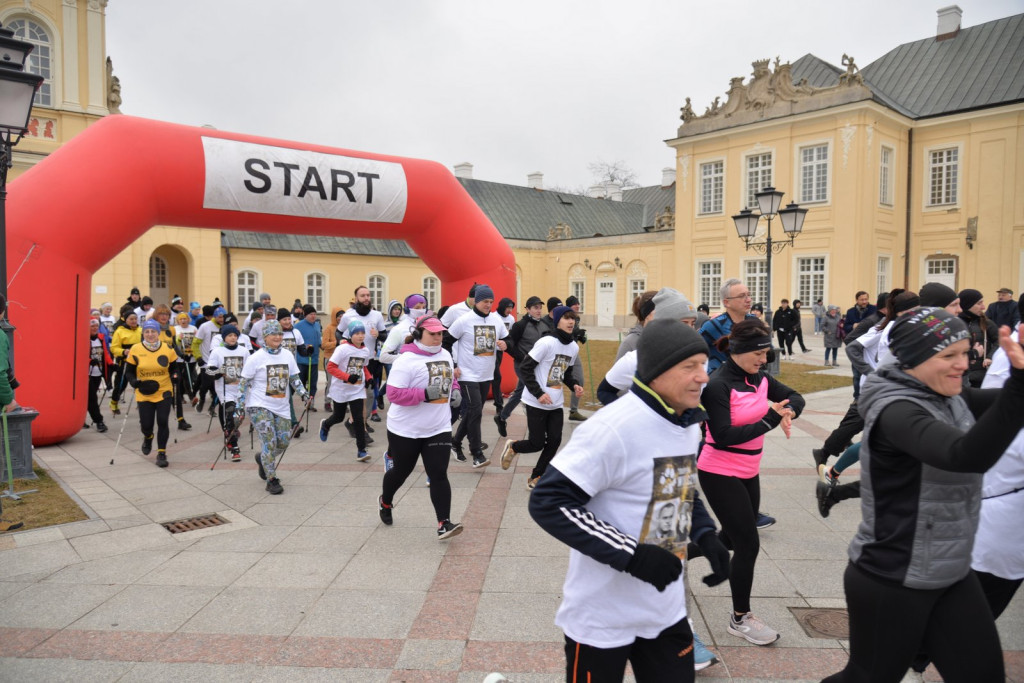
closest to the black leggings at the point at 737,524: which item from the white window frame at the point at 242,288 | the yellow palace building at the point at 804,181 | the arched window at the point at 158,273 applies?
the yellow palace building at the point at 804,181

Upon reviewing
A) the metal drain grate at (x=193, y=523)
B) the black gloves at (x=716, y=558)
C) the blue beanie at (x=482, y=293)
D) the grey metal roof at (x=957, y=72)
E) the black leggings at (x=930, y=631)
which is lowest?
the metal drain grate at (x=193, y=523)

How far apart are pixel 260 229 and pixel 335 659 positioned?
936 cm

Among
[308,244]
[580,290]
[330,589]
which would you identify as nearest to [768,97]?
[580,290]

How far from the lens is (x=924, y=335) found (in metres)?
2.42

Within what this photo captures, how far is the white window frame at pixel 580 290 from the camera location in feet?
133

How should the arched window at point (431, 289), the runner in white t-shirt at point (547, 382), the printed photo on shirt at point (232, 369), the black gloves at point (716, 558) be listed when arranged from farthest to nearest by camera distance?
the arched window at point (431, 289) → the printed photo on shirt at point (232, 369) → the runner in white t-shirt at point (547, 382) → the black gloves at point (716, 558)

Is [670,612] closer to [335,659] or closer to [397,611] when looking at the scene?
[335,659]

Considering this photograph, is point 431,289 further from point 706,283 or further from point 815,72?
point 815,72

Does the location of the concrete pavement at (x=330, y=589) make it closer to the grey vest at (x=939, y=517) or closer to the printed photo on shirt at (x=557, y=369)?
the printed photo on shirt at (x=557, y=369)

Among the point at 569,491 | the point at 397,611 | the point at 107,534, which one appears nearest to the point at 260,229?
the point at 107,534

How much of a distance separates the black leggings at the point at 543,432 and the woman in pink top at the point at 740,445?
3.07 metres

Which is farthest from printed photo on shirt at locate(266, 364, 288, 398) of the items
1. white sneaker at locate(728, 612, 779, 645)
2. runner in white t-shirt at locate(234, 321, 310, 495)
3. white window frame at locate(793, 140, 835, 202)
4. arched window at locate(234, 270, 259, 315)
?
white window frame at locate(793, 140, 835, 202)

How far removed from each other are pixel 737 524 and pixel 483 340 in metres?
5.30

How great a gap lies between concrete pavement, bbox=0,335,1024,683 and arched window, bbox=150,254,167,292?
27.0 m
